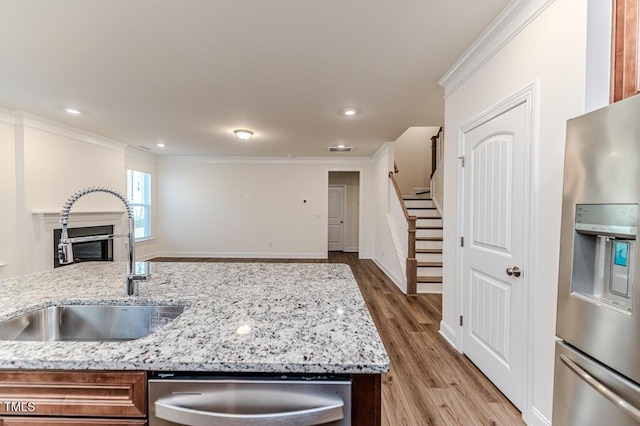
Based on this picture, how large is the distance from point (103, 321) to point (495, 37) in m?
2.82

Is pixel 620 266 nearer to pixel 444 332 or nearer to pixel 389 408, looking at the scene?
pixel 389 408

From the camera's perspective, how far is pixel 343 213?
27.6 ft

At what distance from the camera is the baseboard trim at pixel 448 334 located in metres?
2.64

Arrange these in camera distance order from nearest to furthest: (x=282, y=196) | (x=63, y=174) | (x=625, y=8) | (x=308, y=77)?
1. (x=625, y=8)
2. (x=308, y=77)
3. (x=63, y=174)
4. (x=282, y=196)

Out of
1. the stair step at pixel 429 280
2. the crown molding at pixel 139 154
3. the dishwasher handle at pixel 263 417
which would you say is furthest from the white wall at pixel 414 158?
the dishwasher handle at pixel 263 417

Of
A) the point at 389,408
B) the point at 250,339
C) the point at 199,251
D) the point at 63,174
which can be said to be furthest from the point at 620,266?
the point at 199,251

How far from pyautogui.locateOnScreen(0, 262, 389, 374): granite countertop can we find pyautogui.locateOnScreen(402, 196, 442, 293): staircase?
296 cm

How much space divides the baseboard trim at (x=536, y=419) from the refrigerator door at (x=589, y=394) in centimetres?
50

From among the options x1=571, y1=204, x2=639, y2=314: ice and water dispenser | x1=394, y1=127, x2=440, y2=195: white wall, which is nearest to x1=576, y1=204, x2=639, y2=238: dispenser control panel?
x1=571, y1=204, x2=639, y2=314: ice and water dispenser

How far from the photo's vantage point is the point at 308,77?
272cm

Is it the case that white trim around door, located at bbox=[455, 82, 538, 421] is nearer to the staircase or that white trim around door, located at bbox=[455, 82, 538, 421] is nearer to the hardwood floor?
the hardwood floor

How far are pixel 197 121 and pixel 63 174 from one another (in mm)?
2286

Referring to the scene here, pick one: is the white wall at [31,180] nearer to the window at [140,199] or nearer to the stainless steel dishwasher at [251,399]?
the window at [140,199]

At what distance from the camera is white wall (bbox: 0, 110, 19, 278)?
3.71 m
